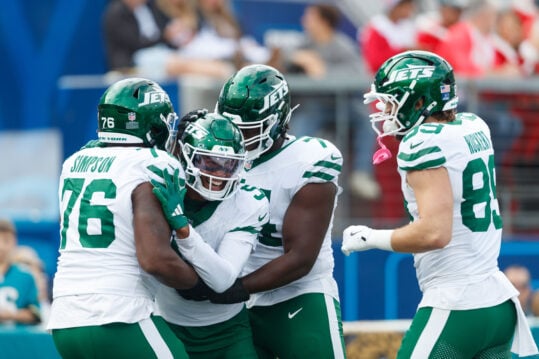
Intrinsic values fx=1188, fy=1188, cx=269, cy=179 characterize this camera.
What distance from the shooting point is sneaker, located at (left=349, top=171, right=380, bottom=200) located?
30.6 ft

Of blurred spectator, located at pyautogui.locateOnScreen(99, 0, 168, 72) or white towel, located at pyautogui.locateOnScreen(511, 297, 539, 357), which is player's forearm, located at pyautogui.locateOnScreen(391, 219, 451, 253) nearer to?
white towel, located at pyautogui.locateOnScreen(511, 297, 539, 357)

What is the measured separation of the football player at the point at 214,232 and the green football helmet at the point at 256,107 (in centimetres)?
20

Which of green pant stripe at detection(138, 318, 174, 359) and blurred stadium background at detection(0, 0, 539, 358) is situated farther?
blurred stadium background at detection(0, 0, 539, 358)

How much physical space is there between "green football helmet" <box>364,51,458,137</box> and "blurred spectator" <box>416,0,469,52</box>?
16.3 ft

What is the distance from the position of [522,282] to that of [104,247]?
5.22 metres

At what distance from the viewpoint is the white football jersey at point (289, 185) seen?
A: 213 inches

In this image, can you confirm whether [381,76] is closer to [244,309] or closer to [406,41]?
[244,309]

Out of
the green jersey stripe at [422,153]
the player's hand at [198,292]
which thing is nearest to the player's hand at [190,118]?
the player's hand at [198,292]

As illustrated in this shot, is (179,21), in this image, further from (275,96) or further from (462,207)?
(462,207)

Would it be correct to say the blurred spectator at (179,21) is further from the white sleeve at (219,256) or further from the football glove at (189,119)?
the white sleeve at (219,256)

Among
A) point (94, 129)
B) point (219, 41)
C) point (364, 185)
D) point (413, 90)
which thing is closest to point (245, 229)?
point (413, 90)

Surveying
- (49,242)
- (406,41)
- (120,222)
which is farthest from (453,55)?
(120,222)

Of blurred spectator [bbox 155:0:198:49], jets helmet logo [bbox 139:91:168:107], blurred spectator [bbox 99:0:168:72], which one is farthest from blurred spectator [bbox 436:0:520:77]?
jets helmet logo [bbox 139:91:168:107]

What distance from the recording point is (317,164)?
5.40 metres
